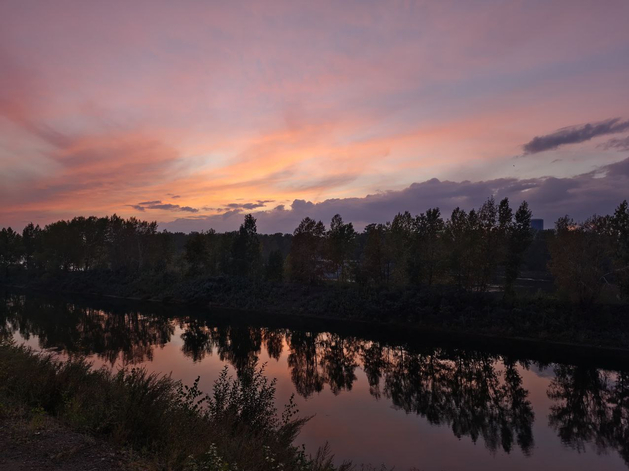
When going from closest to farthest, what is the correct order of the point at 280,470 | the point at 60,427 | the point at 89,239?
the point at 280,470 < the point at 60,427 < the point at 89,239

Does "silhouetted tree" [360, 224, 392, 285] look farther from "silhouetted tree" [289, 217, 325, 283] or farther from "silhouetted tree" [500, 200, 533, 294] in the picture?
"silhouetted tree" [500, 200, 533, 294]

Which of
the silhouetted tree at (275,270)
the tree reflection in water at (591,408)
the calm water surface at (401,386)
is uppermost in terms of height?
the silhouetted tree at (275,270)

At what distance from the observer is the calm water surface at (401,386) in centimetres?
1658

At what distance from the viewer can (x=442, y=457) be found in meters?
15.8

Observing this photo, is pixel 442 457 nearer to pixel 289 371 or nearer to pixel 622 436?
pixel 622 436

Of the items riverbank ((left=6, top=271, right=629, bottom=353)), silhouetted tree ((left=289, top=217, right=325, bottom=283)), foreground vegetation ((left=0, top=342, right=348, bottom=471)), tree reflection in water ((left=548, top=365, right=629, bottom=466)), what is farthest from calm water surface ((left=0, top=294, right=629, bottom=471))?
silhouetted tree ((left=289, top=217, right=325, bottom=283))

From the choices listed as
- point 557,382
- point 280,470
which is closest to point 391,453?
point 280,470

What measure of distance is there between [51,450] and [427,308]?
42.4 meters

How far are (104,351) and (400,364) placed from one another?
1061 inches

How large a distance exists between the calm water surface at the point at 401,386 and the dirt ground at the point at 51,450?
409 inches

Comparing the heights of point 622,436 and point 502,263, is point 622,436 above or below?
below

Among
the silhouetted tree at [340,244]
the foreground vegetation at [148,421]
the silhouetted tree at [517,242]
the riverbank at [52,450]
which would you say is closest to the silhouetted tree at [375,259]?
the silhouetted tree at [340,244]

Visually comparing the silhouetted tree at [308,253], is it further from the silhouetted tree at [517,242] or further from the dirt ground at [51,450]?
Result: the dirt ground at [51,450]

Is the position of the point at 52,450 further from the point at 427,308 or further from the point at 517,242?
the point at 517,242
